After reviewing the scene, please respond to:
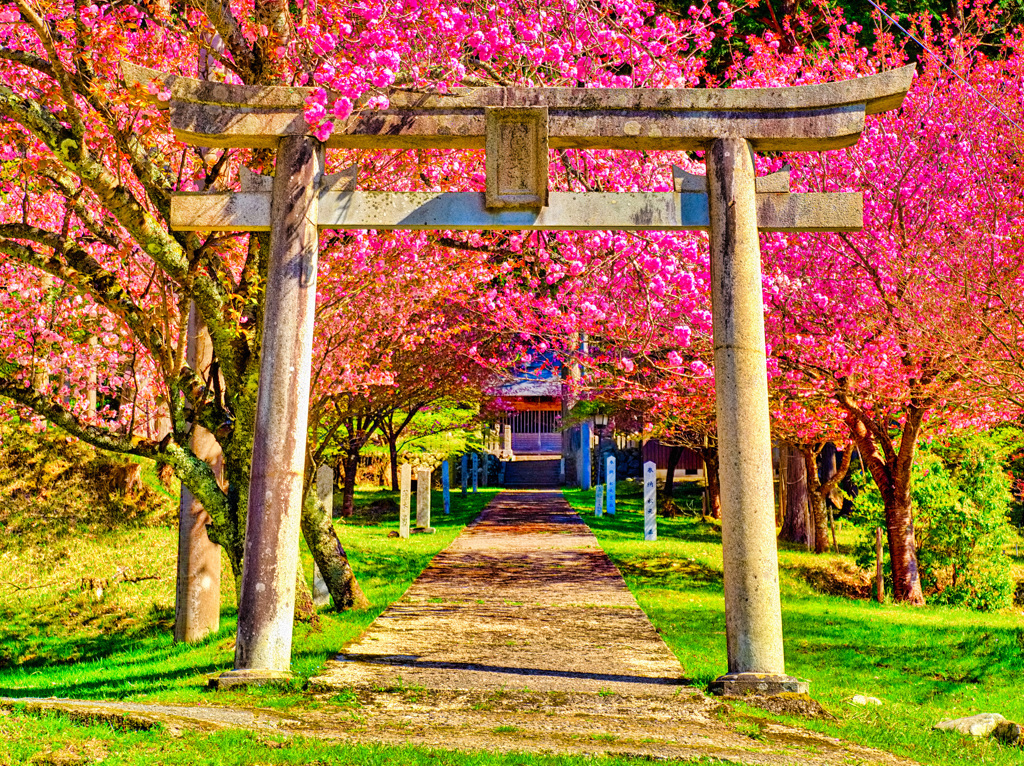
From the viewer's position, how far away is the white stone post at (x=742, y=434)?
6.96 m

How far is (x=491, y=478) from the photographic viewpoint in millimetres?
40562

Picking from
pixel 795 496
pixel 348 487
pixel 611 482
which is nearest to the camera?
pixel 795 496

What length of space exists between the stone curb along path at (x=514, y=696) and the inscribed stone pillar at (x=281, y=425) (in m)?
0.55

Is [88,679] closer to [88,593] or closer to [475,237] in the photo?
[88,593]

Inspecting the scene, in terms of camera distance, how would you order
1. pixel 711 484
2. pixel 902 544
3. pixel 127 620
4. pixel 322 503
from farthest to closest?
pixel 711 484 < pixel 902 544 < pixel 127 620 < pixel 322 503

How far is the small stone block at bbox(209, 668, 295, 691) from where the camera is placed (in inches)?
265

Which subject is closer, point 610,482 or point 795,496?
point 795,496

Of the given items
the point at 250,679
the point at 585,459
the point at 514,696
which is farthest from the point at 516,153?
the point at 585,459

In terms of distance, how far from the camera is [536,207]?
7422 mm

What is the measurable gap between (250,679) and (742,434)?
4207 mm

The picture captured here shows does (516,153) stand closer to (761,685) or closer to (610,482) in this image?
(761,685)

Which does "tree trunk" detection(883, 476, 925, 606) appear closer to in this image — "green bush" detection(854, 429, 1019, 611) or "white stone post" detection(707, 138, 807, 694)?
"green bush" detection(854, 429, 1019, 611)

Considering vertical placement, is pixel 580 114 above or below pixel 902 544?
above

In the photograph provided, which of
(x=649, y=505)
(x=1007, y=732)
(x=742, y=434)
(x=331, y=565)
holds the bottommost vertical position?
(x=1007, y=732)
